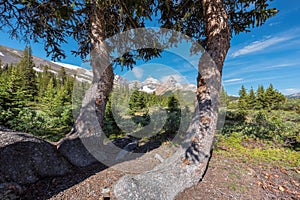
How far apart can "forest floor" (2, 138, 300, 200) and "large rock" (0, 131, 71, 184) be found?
204 mm

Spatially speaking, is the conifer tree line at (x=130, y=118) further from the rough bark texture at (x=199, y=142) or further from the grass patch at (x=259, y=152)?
the rough bark texture at (x=199, y=142)

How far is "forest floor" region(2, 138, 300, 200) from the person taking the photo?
244 centimetres

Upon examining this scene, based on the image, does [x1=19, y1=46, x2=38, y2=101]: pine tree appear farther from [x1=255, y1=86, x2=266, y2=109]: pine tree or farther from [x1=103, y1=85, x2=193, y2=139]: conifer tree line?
[x1=255, y1=86, x2=266, y2=109]: pine tree

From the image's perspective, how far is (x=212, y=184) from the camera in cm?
273

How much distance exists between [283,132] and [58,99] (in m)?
15.2

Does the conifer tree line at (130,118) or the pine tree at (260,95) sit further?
the pine tree at (260,95)

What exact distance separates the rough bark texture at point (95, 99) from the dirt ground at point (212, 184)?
86 cm

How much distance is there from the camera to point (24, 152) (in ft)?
9.10

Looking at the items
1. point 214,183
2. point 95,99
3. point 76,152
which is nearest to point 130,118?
point 95,99

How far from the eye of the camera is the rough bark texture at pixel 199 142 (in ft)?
7.37

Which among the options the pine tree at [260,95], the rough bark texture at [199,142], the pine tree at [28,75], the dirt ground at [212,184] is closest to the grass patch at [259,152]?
the dirt ground at [212,184]

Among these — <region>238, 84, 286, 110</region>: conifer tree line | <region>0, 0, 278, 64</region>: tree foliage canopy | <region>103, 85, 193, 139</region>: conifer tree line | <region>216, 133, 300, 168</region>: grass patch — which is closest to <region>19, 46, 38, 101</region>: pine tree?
<region>103, 85, 193, 139</region>: conifer tree line

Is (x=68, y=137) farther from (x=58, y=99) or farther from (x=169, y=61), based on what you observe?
(x=58, y=99)

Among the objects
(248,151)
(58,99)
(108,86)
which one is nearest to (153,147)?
(108,86)
